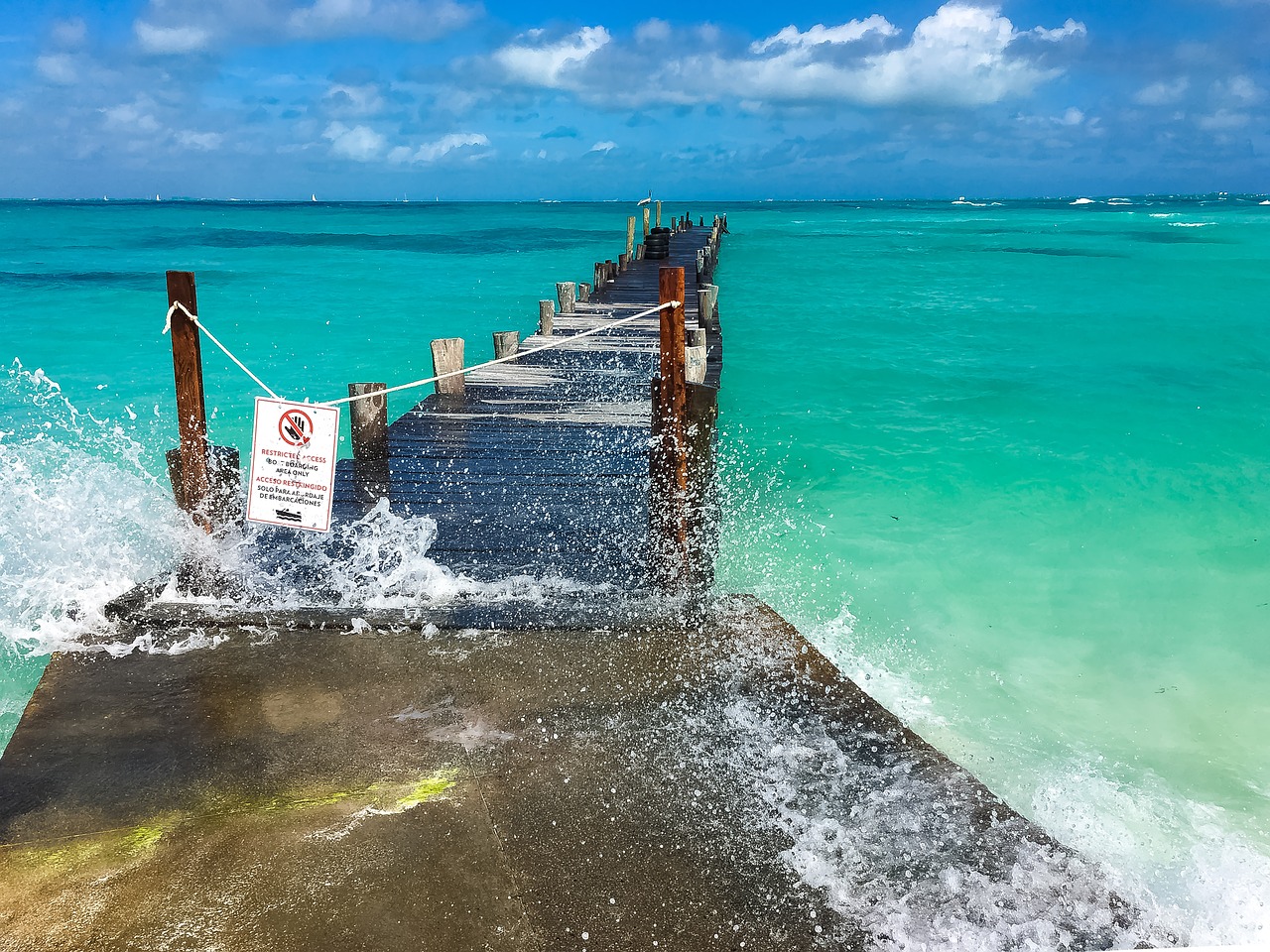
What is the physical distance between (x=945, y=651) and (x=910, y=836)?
12.2ft

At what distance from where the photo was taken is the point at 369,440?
712cm

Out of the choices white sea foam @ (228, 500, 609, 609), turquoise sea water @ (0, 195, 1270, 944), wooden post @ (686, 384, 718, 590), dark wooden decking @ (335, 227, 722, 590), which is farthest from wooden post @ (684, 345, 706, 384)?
white sea foam @ (228, 500, 609, 609)

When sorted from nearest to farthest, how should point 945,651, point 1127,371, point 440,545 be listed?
point 440,545, point 945,651, point 1127,371

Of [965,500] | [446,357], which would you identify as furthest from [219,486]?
[965,500]

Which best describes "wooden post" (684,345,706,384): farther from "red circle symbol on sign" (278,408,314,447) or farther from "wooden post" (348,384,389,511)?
"red circle symbol on sign" (278,408,314,447)

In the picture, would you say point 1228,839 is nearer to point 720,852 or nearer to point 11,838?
point 720,852

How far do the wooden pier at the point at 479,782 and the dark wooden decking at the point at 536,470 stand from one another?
82 millimetres

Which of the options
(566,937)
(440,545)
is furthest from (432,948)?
(440,545)

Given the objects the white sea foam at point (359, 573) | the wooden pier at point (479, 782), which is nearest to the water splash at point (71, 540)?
the wooden pier at point (479, 782)

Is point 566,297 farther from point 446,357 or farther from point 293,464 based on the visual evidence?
point 293,464

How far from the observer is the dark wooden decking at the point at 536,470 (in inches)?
218

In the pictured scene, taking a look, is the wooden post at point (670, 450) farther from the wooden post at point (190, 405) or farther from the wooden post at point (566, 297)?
the wooden post at point (566, 297)

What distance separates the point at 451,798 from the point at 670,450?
3096 mm

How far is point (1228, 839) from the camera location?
454 cm
